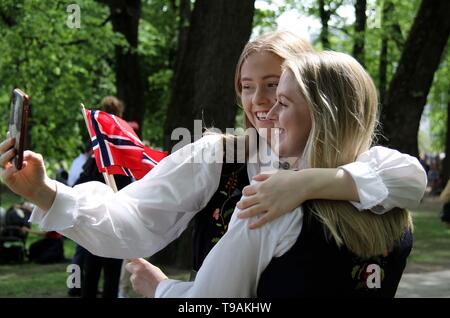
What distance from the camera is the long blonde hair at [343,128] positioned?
6.77 ft

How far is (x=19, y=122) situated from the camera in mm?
2279

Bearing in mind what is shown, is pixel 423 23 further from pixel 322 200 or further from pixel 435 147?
pixel 435 147

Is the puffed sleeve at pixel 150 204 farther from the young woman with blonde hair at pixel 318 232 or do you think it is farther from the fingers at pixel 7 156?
the young woman with blonde hair at pixel 318 232

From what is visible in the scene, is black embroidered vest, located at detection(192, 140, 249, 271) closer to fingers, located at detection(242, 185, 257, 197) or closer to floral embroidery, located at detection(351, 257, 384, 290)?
fingers, located at detection(242, 185, 257, 197)

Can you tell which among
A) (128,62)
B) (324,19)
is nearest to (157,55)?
(128,62)

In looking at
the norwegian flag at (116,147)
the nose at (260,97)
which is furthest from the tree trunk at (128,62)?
the nose at (260,97)

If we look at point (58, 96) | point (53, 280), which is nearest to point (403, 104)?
point (53, 280)

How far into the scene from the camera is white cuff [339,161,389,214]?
2094mm

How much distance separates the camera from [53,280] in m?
10.5

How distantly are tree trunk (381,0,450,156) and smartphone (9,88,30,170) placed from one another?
988cm

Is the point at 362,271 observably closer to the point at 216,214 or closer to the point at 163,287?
the point at 163,287

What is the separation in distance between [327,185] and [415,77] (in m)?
10.3

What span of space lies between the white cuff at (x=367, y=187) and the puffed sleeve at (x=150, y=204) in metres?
0.64

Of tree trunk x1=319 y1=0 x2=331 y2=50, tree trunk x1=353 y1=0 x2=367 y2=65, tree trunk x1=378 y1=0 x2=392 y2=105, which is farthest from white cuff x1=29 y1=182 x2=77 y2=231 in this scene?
tree trunk x1=378 y1=0 x2=392 y2=105
